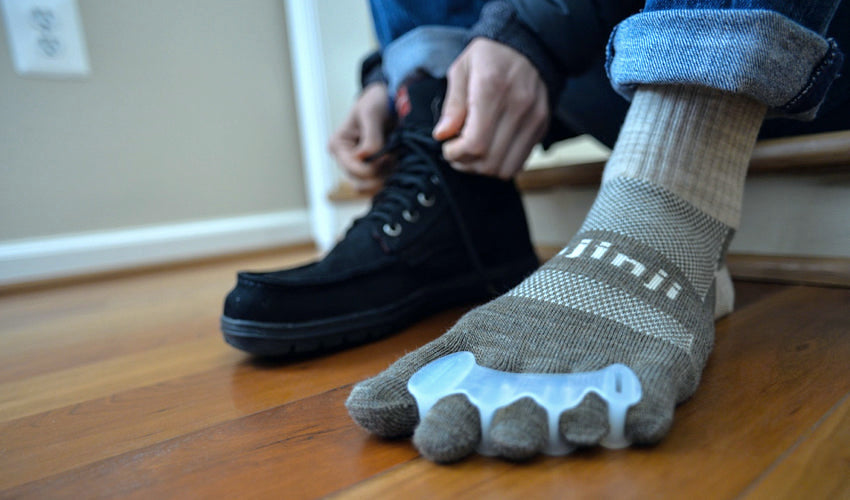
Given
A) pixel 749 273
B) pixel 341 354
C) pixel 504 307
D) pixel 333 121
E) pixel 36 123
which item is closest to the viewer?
pixel 504 307

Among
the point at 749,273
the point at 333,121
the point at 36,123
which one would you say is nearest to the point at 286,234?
the point at 333,121

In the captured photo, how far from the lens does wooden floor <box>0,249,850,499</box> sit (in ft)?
0.80

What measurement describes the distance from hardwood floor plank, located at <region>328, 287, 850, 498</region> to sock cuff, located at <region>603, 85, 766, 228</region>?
118 mm

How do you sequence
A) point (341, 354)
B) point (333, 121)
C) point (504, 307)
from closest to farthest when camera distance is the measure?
point (504, 307) → point (341, 354) → point (333, 121)

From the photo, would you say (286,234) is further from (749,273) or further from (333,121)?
(749,273)

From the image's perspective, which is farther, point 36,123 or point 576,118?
point 36,123

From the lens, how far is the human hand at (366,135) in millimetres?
720

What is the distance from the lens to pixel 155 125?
1.23m

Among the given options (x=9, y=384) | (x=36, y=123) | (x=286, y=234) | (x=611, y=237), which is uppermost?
(x=36, y=123)

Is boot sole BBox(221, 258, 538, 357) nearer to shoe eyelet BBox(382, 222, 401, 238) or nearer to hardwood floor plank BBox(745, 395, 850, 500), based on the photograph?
shoe eyelet BBox(382, 222, 401, 238)

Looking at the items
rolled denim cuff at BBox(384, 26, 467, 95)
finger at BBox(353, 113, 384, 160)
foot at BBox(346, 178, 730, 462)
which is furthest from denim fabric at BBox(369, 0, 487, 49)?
foot at BBox(346, 178, 730, 462)

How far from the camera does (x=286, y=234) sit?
147cm

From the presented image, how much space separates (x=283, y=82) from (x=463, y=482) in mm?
1385

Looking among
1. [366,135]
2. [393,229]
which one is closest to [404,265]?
[393,229]
